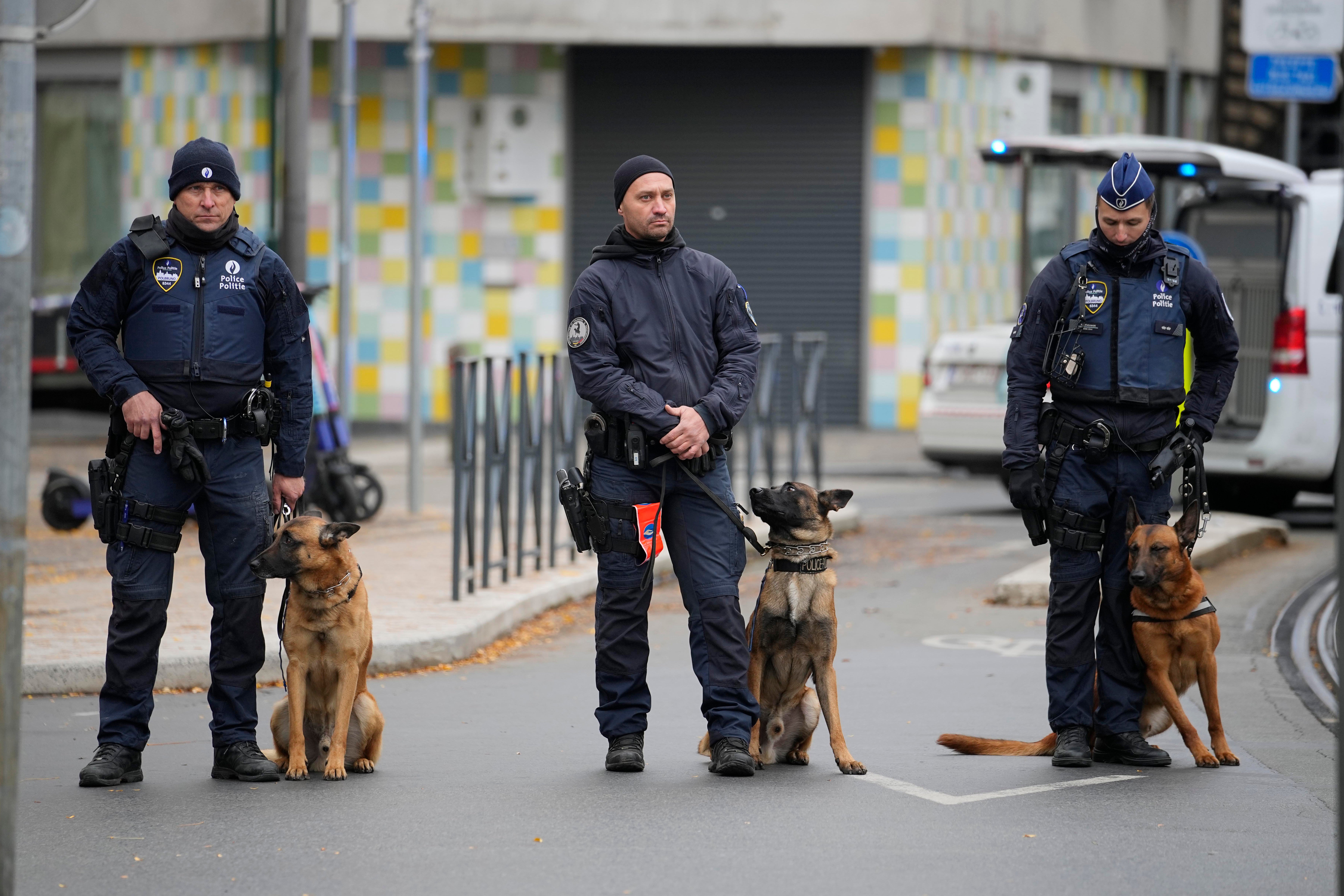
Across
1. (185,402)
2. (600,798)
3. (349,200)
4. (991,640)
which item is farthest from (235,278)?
(349,200)

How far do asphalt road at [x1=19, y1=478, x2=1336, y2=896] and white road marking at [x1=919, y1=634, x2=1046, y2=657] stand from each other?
1.60ft

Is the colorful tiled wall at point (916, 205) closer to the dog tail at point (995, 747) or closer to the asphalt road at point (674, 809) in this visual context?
the asphalt road at point (674, 809)

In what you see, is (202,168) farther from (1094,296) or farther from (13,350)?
(1094,296)

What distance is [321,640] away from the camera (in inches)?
237

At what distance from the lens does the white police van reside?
13.0m

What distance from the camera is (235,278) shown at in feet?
20.0

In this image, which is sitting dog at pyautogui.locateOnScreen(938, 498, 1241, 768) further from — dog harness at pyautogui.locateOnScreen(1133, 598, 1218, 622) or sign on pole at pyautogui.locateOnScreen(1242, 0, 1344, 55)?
sign on pole at pyautogui.locateOnScreen(1242, 0, 1344, 55)

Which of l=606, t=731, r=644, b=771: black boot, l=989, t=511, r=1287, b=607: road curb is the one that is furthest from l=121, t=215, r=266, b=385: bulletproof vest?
l=989, t=511, r=1287, b=607: road curb

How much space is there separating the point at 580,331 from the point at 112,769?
2067 mm

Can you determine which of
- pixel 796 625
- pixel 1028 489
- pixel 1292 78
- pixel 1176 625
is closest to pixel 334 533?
pixel 796 625

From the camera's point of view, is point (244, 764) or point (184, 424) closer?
point (184, 424)

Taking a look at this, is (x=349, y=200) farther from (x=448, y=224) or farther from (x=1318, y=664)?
(x=1318, y=664)

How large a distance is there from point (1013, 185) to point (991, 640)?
14.0 meters

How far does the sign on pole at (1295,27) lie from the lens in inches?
350
